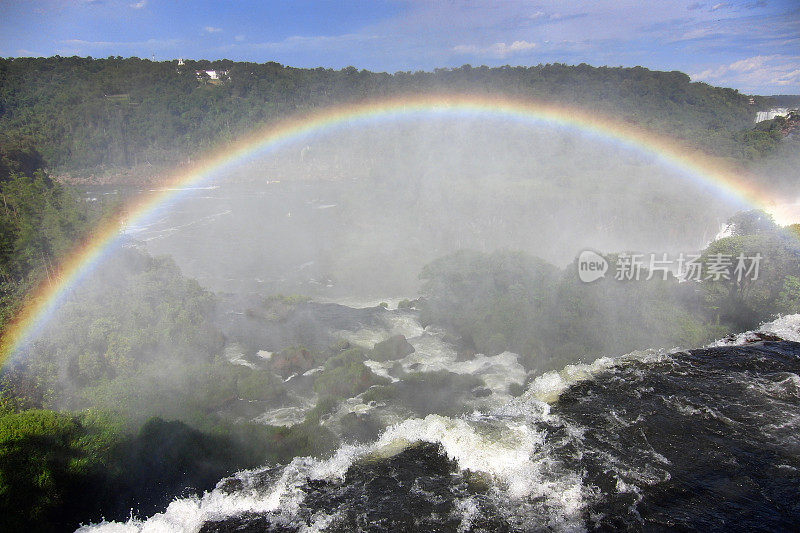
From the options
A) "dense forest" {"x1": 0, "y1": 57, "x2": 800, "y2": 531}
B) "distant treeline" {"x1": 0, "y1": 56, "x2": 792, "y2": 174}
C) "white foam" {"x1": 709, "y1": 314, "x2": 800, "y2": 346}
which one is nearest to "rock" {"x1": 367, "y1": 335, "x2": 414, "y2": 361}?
"dense forest" {"x1": 0, "y1": 57, "x2": 800, "y2": 531}

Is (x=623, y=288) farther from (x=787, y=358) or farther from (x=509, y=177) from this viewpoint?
(x=509, y=177)

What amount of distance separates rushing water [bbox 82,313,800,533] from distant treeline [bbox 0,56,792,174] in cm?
10130

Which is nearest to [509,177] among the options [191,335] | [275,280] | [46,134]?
[275,280]

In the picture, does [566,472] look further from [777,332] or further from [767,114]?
[767,114]

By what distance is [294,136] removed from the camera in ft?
511

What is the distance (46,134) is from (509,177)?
12236cm

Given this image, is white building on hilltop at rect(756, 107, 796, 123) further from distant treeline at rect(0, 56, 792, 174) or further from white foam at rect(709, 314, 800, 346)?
white foam at rect(709, 314, 800, 346)

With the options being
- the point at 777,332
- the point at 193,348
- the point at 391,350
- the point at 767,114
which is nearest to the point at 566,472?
the point at 777,332

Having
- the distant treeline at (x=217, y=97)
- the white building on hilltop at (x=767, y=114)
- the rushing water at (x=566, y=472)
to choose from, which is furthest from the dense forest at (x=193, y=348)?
the white building on hilltop at (x=767, y=114)

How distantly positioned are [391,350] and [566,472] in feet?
72.2

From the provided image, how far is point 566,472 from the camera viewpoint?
14.9 meters

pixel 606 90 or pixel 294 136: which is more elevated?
pixel 606 90

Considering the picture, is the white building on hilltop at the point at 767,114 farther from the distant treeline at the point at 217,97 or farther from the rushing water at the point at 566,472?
the rushing water at the point at 566,472

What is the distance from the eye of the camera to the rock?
3584cm
